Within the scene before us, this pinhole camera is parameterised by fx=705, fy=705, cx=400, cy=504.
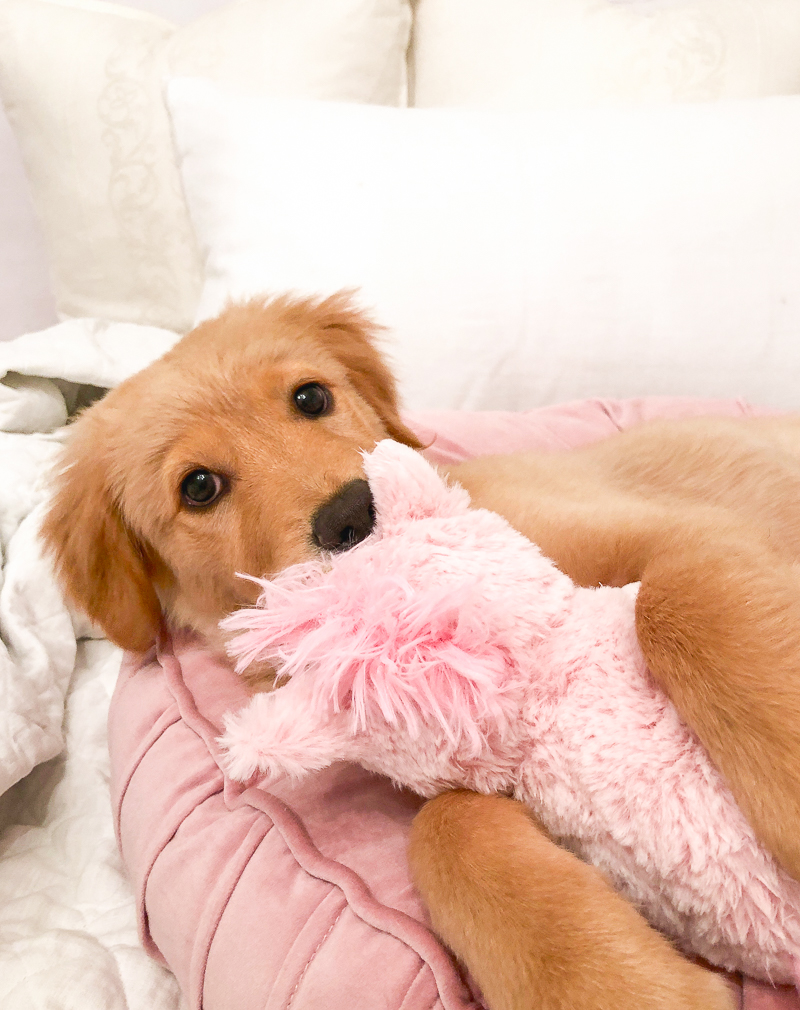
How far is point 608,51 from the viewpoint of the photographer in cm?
196

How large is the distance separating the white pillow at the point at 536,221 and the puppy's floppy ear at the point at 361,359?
10.8 inches

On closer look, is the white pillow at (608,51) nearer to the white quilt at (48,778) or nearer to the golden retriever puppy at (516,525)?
the golden retriever puppy at (516,525)

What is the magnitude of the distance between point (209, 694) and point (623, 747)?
732 millimetres

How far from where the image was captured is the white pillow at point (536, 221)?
5.46 feet

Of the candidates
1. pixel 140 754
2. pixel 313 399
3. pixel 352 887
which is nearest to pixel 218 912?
pixel 352 887

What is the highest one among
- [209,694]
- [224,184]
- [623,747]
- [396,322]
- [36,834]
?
[224,184]

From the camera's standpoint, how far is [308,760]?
67 cm

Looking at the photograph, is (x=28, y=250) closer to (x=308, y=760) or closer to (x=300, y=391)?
(x=300, y=391)

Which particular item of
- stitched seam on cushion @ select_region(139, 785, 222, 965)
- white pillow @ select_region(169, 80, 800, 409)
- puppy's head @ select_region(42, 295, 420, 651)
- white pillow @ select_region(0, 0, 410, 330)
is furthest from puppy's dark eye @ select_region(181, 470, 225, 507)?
white pillow @ select_region(0, 0, 410, 330)

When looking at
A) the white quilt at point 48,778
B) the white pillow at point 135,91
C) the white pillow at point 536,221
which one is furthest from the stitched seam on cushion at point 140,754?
the white pillow at point 135,91

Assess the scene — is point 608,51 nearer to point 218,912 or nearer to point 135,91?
point 135,91

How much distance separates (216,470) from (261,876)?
22.3 inches

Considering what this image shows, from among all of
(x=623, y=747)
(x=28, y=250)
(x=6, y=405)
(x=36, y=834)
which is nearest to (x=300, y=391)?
(x=623, y=747)

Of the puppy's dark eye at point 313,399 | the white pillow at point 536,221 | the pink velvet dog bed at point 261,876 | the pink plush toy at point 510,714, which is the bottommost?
the pink velvet dog bed at point 261,876
